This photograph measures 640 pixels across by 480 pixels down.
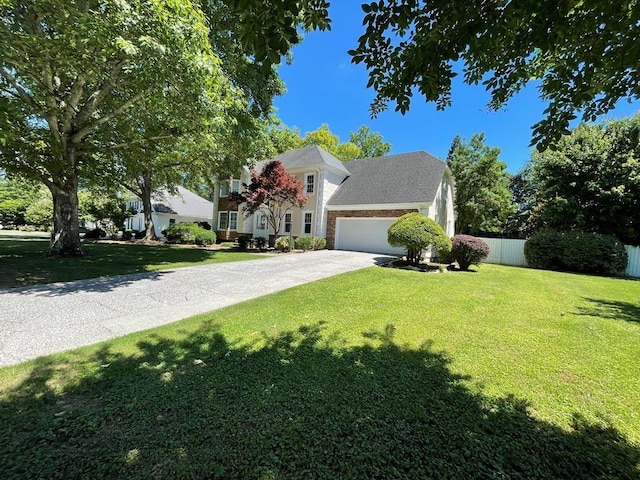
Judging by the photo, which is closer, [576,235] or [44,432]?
[44,432]

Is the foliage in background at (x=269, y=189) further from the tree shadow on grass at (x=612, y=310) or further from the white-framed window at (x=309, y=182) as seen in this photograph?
the tree shadow on grass at (x=612, y=310)

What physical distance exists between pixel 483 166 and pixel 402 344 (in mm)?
23429

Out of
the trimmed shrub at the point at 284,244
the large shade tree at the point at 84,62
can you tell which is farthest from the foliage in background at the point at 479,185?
the large shade tree at the point at 84,62

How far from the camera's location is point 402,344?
418 centimetres

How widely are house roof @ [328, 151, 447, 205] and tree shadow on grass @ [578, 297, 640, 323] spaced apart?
344 inches

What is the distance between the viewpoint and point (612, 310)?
6348 millimetres

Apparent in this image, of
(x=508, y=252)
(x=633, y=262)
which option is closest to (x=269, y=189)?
(x=508, y=252)

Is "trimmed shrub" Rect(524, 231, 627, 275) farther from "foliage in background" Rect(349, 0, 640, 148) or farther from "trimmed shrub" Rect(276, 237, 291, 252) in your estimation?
"foliage in background" Rect(349, 0, 640, 148)

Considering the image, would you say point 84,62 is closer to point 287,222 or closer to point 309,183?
point 309,183

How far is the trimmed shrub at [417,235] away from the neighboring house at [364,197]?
357 cm

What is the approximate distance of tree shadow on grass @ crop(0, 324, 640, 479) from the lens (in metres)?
1.99

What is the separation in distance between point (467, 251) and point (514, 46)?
34.0 feet

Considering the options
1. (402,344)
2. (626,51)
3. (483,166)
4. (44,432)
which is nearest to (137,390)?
(44,432)

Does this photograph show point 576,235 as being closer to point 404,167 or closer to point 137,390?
point 404,167
